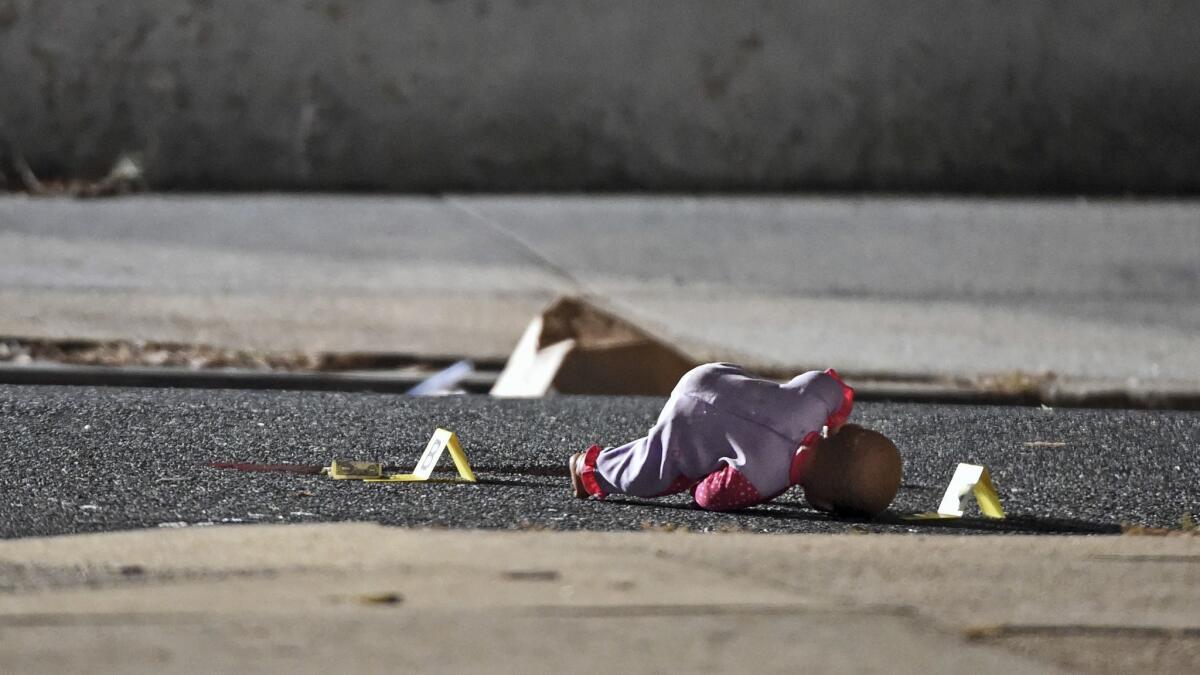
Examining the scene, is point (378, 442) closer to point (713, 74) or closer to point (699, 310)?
point (699, 310)

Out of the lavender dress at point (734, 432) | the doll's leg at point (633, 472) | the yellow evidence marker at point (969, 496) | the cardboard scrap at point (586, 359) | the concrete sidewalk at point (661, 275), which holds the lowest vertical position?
the concrete sidewalk at point (661, 275)

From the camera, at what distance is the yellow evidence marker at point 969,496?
3284mm

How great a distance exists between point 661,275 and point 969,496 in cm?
A: 429

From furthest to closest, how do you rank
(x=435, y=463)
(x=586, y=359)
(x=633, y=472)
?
(x=586, y=359), (x=435, y=463), (x=633, y=472)

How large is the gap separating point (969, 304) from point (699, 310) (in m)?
1.14

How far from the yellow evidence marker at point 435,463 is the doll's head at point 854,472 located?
0.74 m

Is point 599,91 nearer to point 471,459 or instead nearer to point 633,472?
point 471,459

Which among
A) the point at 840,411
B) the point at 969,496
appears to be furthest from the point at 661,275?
the point at 840,411

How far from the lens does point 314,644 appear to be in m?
2.03

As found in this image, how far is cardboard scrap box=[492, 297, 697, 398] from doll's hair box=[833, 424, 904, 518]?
1.94m

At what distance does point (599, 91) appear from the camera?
30.6 ft

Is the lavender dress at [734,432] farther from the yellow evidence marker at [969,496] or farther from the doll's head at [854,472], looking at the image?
the yellow evidence marker at [969,496]

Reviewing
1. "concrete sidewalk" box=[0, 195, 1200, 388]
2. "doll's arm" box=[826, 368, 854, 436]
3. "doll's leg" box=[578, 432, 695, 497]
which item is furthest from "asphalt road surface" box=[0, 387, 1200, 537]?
"concrete sidewalk" box=[0, 195, 1200, 388]

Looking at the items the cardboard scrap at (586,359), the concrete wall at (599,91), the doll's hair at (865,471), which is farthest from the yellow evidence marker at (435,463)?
the concrete wall at (599,91)
